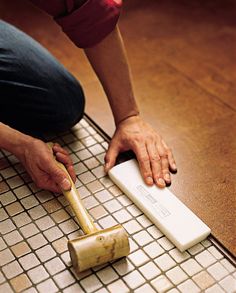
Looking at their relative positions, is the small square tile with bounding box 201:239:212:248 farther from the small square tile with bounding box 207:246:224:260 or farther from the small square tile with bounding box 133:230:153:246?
the small square tile with bounding box 133:230:153:246

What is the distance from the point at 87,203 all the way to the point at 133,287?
10.0 inches

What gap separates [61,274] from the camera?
3.21 ft

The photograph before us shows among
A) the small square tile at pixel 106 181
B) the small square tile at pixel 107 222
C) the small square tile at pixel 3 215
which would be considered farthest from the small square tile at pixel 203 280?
the small square tile at pixel 3 215

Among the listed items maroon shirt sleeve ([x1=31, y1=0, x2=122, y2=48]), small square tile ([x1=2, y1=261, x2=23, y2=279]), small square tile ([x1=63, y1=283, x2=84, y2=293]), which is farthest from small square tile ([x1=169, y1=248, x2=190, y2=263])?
maroon shirt sleeve ([x1=31, y1=0, x2=122, y2=48])

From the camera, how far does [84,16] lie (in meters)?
1.12

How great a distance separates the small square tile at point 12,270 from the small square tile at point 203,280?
14.0 inches

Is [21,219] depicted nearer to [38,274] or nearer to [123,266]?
[38,274]

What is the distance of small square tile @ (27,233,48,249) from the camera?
1.03m

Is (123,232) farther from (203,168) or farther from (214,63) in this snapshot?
(214,63)

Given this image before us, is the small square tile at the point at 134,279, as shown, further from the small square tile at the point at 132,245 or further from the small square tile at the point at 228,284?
the small square tile at the point at 228,284

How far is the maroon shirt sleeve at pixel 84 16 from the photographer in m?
1.11

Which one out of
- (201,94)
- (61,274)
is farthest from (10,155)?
(201,94)

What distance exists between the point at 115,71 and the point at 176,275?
1.76 ft

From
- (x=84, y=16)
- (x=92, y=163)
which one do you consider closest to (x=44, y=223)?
(x=92, y=163)
